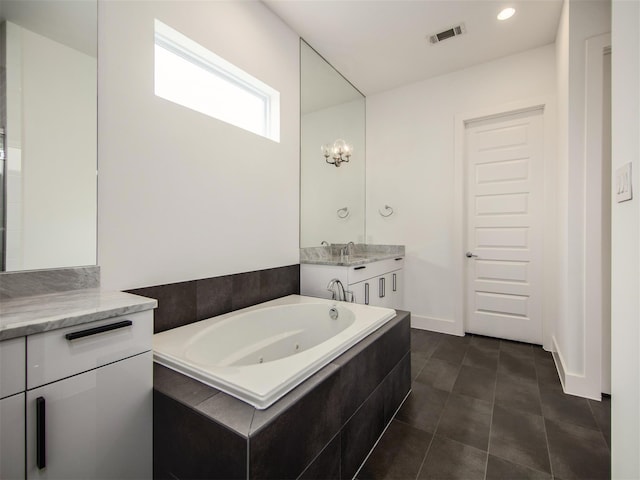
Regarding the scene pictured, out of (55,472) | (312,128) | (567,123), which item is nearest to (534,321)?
(567,123)

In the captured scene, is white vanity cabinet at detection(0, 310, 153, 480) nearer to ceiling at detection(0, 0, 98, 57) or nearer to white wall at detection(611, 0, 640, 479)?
ceiling at detection(0, 0, 98, 57)

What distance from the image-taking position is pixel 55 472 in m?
0.87

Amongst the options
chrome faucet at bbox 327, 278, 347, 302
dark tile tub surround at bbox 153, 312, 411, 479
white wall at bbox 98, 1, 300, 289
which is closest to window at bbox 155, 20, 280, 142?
white wall at bbox 98, 1, 300, 289

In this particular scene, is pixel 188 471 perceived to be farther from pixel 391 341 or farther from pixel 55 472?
pixel 391 341

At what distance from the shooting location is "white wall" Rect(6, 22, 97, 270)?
115 centimetres

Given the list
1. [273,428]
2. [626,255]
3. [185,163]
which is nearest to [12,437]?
[273,428]

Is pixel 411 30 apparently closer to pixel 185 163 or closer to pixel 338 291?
pixel 185 163

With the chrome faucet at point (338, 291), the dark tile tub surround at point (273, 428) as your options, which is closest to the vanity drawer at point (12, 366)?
the dark tile tub surround at point (273, 428)

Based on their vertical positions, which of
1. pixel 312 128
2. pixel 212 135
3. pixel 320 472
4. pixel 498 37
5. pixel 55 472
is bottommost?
pixel 320 472

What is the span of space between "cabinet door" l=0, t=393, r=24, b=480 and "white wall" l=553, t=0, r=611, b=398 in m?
2.77

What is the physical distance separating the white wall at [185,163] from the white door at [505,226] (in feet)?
6.59

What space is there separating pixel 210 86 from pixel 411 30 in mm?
1757

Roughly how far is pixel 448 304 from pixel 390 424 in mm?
1835

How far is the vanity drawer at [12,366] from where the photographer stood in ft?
2.51
